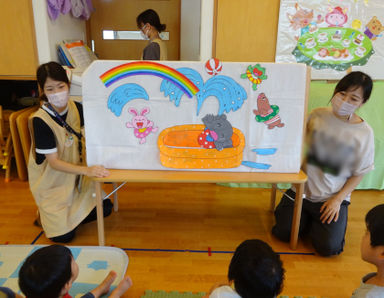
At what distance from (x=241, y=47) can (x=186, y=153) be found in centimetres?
127

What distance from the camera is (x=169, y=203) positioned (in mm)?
2299

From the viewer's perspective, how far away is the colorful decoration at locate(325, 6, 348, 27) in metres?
2.52

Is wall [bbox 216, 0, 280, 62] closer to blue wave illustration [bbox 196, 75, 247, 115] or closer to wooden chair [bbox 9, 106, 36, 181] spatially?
blue wave illustration [bbox 196, 75, 247, 115]

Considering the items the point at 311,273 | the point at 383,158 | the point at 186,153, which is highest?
the point at 186,153

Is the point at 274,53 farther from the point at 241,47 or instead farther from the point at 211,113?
the point at 211,113

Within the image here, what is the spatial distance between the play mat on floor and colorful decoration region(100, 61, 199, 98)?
2.89 ft

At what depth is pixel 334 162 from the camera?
1.64 m

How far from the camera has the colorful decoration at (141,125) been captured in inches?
63.8

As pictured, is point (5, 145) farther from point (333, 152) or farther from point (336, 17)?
point (336, 17)

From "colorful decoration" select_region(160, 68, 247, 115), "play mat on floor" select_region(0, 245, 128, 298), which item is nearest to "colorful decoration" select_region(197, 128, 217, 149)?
"colorful decoration" select_region(160, 68, 247, 115)

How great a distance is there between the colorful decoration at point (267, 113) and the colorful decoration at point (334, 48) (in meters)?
1.20

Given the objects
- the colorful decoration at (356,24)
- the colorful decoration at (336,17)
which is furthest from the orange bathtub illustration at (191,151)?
the colorful decoration at (356,24)

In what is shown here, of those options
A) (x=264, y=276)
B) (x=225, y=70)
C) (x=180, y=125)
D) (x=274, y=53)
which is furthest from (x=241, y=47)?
(x=264, y=276)

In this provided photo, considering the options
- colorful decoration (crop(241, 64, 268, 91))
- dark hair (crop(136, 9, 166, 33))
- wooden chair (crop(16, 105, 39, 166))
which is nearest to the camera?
colorful decoration (crop(241, 64, 268, 91))
